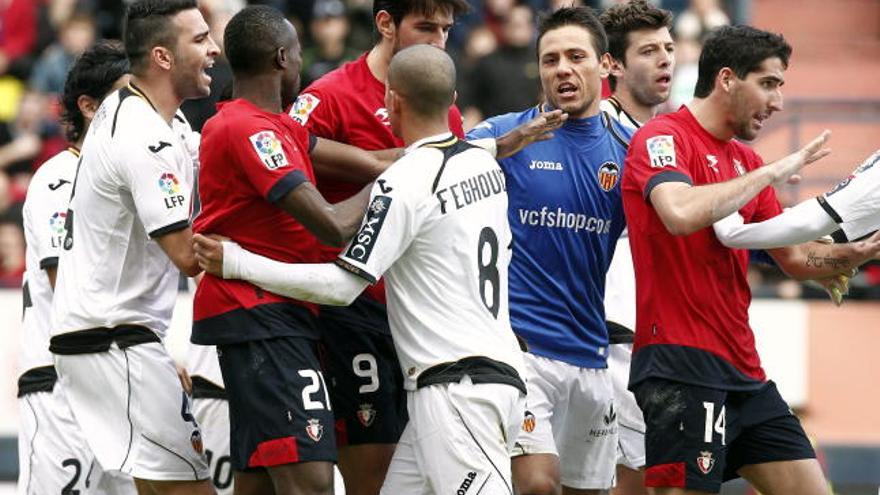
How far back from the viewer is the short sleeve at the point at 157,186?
881 centimetres

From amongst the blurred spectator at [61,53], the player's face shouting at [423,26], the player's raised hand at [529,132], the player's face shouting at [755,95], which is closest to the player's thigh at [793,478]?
the player's face shouting at [755,95]

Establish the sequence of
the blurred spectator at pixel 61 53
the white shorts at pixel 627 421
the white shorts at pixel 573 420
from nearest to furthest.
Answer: the white shorts at pixel 573 420 < the white shorts at pixel 627 421 < the blurred spectator at pixel 61 53

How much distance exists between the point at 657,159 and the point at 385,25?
4.93 ft

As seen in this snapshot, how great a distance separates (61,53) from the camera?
18.5 metres

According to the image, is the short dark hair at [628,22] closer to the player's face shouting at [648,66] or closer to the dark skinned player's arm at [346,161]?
the player's face shouting at [648,66]

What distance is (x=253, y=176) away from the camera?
845 cm

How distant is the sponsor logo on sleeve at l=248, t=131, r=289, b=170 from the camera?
843cm

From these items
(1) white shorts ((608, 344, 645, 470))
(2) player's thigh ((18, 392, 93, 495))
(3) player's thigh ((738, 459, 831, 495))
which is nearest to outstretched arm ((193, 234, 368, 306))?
(2) player's thigh ((18, 392, 93, 495))

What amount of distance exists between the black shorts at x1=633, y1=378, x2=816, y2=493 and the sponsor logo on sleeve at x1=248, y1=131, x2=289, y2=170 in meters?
2.15

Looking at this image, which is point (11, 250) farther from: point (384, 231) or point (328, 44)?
point (384, 231)

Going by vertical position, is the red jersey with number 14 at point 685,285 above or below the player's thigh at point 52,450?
above

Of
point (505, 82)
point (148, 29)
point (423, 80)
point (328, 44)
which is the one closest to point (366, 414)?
point (423, 80)

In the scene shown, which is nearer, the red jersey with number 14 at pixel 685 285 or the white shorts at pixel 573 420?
the red jersey with number 14 at pixel 685 285

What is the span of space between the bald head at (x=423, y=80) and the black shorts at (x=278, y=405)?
3.92ft
